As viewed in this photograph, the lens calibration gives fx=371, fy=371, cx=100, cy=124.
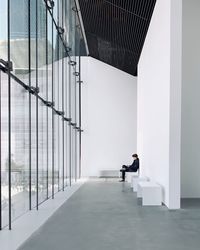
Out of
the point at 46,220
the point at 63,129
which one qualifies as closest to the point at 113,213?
the point at 46,220

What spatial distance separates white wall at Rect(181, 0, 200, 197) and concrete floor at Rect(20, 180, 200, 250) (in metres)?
0.90

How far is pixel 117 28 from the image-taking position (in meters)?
12.2

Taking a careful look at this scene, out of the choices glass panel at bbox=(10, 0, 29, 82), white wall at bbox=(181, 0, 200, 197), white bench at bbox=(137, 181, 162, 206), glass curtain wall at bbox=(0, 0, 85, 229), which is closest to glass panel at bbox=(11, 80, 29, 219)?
glass curtain wall at bbox=(0, 0, 85, 229)

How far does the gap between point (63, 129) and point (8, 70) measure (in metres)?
5.97

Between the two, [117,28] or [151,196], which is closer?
[151,196]

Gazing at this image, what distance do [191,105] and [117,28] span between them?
4675 mm

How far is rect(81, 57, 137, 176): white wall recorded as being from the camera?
629 inches

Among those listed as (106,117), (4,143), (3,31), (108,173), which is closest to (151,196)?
(4,143)

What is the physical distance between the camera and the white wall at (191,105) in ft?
28.7

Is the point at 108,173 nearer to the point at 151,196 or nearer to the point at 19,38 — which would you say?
the point at 151,196

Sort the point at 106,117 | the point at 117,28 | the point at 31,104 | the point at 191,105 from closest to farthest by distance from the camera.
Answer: the point at 31,104 < the point at 191,105 < the point at 117,28 < the point at 106,117

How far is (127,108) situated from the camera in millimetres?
16172

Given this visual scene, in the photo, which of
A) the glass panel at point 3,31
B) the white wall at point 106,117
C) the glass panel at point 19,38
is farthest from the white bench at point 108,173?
the glass panel at point 3,31

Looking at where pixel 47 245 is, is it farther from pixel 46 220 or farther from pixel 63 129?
pixel 63 129
